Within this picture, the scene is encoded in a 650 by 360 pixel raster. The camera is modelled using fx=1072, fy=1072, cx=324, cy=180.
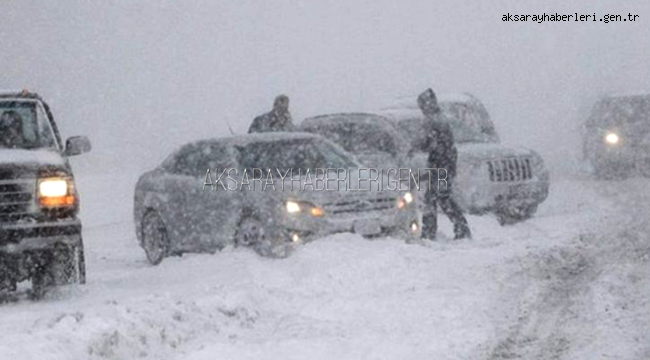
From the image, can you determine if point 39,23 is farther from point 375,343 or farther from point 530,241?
point 375,343

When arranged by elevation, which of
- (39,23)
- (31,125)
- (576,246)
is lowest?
(576,246)

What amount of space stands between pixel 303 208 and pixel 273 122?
156 inches

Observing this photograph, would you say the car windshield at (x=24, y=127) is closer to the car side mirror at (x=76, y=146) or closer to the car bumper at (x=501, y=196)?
the car side mirror at (x=76, y=146)

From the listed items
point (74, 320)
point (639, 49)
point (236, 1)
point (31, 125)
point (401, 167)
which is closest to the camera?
point (74, 320)

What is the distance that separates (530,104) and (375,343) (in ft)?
178

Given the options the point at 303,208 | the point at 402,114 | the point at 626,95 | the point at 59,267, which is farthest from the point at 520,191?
the point at 626,95

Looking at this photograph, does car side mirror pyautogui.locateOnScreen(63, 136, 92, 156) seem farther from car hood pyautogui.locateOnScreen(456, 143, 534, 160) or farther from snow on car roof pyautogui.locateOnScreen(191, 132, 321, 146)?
car hood pyautogui.locateOnScreen(456, 143, 534, 160)

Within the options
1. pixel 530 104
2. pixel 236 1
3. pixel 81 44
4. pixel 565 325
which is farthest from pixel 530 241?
pixel 236 1

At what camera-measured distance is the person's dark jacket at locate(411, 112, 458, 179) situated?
13523 millimetres

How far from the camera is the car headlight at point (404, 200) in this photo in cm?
1195

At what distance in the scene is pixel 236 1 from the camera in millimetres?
77000

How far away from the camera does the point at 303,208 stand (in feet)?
37.2

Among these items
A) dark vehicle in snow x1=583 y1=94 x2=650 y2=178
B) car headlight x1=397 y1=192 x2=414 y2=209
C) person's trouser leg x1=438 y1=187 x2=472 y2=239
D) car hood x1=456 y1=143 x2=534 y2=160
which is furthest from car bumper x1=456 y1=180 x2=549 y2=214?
dark vehicle in snow x1=583 y1=94 x2=650 y2=178

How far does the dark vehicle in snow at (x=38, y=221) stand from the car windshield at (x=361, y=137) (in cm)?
594
